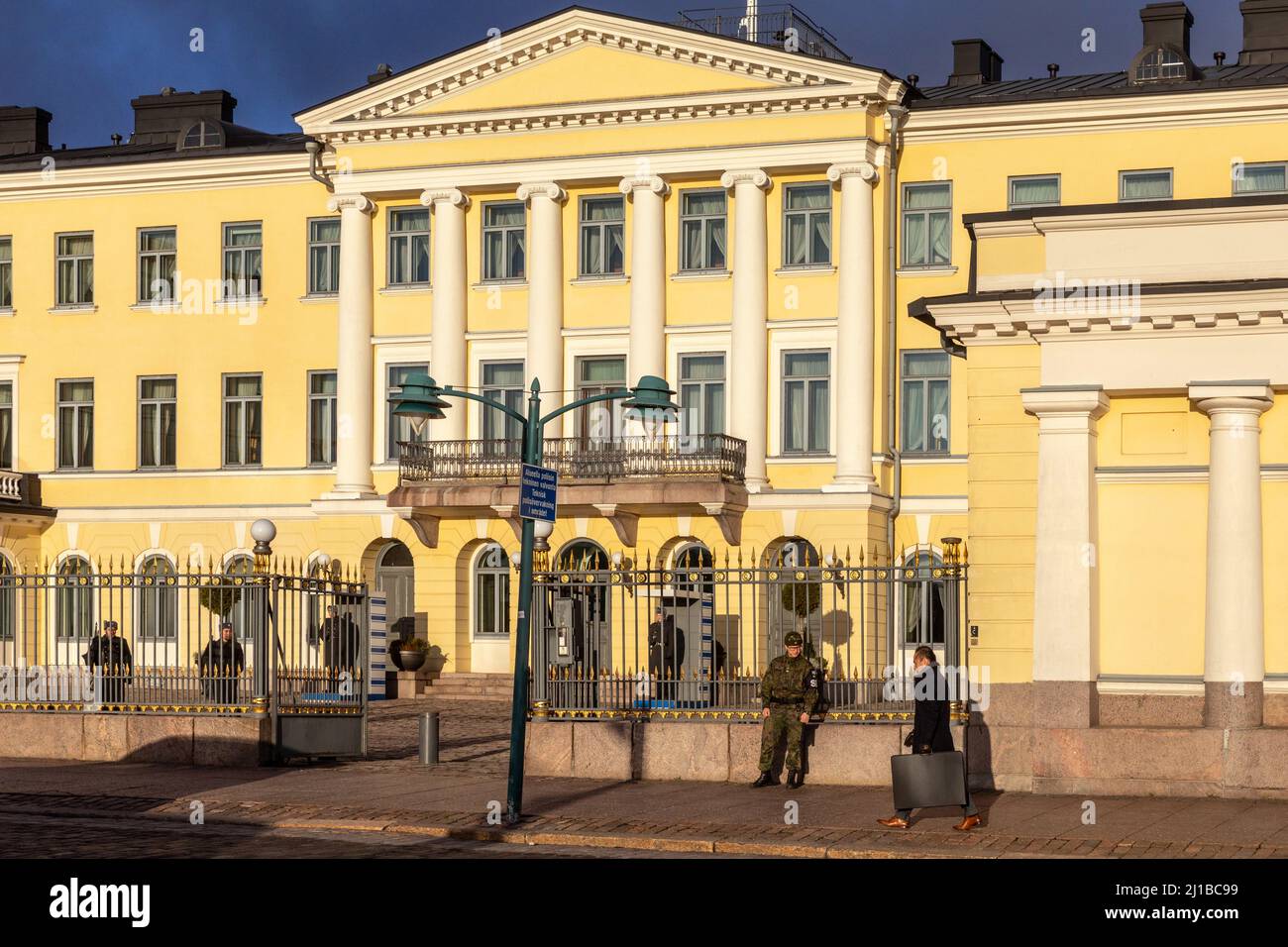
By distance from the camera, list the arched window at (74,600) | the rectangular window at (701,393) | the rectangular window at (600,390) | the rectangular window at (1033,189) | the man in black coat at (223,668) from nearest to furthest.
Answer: the man in black coat at (223,668), the arched window at (74,600), the rectangular window at (1033,189), the rectangular window at (701,393), the rectangular window at (600,390)

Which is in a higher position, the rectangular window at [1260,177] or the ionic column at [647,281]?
the rectangular window at [1260,177]

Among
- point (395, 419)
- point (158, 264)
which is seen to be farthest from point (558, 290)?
point (158, 264)

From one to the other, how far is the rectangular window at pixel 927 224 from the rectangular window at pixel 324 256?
44.6ft

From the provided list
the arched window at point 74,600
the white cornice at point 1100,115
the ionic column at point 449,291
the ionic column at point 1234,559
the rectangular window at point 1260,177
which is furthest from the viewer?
the ionic column at point 449,291

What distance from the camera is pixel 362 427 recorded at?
47.7m

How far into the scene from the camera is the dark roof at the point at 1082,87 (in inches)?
1694

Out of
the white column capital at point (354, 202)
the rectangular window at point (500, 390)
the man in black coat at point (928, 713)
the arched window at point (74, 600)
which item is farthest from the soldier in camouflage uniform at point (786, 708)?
the white column capital at point (354, 202)

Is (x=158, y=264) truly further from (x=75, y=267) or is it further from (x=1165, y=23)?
(x=1165, y=23)

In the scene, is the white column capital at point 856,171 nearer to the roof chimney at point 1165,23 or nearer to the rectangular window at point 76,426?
the roof chimney at point 1165,23

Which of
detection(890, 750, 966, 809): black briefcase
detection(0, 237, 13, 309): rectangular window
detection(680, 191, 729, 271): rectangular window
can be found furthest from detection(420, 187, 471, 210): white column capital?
Answer: detection(890, 750, 966, 809): black briefcase

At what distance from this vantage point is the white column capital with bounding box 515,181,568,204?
46.2 metres

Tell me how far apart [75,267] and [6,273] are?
196cm

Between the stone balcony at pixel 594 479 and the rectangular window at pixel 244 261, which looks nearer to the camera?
the stone balcony at pixel 594 479

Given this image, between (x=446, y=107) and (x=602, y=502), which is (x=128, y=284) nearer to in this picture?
(x=446, y=107)
